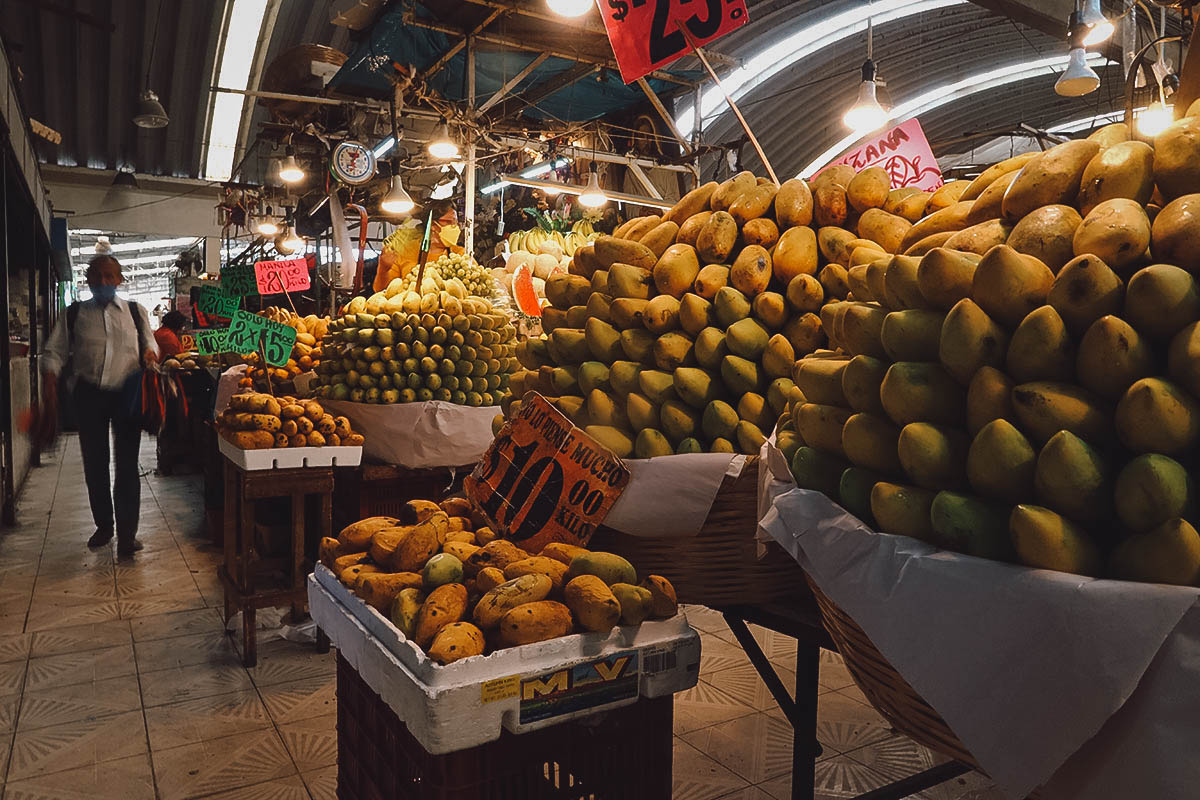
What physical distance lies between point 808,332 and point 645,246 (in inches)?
19.9

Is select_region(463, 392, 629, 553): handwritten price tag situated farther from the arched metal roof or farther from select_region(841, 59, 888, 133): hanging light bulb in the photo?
the arched metal roof

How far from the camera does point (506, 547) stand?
4.90 ft

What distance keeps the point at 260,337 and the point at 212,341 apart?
424 mm

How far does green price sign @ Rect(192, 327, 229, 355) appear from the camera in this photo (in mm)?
3973

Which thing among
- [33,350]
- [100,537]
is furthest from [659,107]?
[33,350]

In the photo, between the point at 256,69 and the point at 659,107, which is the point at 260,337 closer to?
the point at 659,107

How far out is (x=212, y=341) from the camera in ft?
13.3

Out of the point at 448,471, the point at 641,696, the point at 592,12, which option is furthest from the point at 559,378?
the point at 592,12

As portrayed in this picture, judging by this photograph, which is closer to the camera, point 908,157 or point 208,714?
point 908,157

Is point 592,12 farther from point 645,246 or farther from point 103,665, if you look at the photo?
point 103,665

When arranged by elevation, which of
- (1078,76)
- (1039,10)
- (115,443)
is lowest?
(115,443)

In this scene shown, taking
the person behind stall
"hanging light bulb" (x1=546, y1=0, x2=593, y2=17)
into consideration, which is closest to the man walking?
"hanging light bulb" (x1=546, y1=0, x2=593, y2=17)

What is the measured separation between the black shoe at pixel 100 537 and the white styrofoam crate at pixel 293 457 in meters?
2.04

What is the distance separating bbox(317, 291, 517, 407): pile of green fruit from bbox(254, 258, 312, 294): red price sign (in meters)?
1.60
